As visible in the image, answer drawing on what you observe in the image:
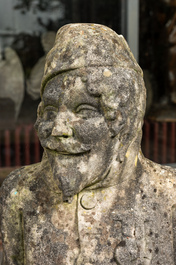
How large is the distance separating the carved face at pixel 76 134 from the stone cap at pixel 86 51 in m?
0.04

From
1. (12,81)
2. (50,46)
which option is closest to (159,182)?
(50,46)

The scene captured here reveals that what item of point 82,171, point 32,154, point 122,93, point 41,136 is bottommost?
point 32,154

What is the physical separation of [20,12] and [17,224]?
331cm

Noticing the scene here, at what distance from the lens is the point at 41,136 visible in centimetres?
147

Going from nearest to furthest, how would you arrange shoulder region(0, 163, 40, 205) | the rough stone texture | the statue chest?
the statue chest, shoulder region(0, 163, 40, 205), the rough stone texture

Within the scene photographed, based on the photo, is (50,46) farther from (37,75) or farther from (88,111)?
(88,111)

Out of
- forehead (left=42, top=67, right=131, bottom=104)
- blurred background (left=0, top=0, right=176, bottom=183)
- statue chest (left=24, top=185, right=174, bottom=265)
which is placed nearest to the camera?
forehead (left=42, top=67, right=131, bottom=104)

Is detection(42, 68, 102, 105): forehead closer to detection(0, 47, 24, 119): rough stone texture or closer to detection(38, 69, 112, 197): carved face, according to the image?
detection(38, 69, 112, 197): carved face

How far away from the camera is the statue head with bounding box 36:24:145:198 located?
1.38m

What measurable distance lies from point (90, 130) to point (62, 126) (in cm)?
11

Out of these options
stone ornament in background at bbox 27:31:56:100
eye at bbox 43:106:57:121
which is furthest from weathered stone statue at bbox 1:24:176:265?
stone ornament in background at bbox 27:31:56:100

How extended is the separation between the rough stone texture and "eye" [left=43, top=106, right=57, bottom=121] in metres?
3.15

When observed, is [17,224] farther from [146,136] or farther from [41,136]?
[146,136]

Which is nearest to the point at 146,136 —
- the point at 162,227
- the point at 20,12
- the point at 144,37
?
the point at 144,37
